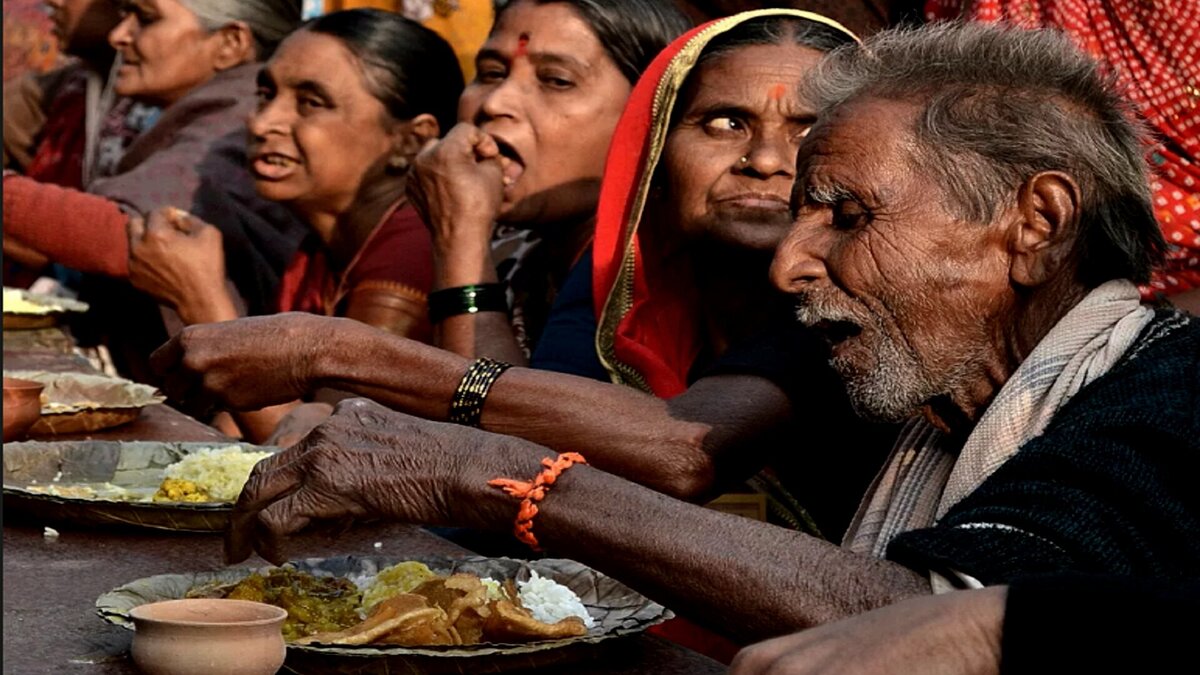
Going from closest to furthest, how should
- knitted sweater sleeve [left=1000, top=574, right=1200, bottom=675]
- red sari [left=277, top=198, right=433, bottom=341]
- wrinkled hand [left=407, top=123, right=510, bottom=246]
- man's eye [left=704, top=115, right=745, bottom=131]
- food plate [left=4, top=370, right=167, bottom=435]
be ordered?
1. knitted sweater sleeve [left=1000, top=574, right=1200, bottom=675]
2. man's eye [left=704, top=115, right=745, bottom=131]
3. food plate [left=4, top=370, right=167, bottom=435]
4. wrinkled hand [left=407, top=123, right=510, bottom=246]
5. red sari [left=277, top=198, right=433, bottom=341]

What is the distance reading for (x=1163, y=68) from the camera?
375cm

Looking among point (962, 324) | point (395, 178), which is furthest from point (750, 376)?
point (395, 178)

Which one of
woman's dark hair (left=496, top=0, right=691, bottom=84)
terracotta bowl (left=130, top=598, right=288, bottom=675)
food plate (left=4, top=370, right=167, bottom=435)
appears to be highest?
woman's dark hair (left=496, top=0, right=691, bottom=84)

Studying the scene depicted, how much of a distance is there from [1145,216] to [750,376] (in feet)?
2.56

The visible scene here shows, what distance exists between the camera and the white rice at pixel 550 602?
2.02 metres

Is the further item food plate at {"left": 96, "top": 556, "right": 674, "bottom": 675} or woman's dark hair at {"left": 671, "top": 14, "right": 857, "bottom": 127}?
woman's dark hair at {"left": 671, "top": 14, "right": 857, "bottom": 127}

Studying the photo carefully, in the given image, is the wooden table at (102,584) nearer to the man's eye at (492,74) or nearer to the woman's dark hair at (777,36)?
the woman's dark hair at (777,36)

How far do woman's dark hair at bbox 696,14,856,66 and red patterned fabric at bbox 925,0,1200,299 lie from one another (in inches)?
18.4

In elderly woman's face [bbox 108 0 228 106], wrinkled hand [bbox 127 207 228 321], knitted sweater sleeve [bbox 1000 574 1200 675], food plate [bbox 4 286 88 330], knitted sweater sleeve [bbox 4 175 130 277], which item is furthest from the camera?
elderly woman's face [bbox 108 0 228 106]

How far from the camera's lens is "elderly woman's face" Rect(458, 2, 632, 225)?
4.00 metres

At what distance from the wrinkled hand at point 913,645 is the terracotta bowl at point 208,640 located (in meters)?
0.52

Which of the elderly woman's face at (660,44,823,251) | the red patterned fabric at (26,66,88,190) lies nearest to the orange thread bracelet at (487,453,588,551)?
the elderly woman's face at (660,44,823,251)

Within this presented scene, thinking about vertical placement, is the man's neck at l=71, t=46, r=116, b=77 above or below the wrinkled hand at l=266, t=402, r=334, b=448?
above

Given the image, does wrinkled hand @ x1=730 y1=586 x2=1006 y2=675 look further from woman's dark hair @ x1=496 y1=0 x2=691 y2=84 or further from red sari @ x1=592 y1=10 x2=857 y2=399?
woman's dark hair @ x1=496 y1=0 x2=691 y2=84
